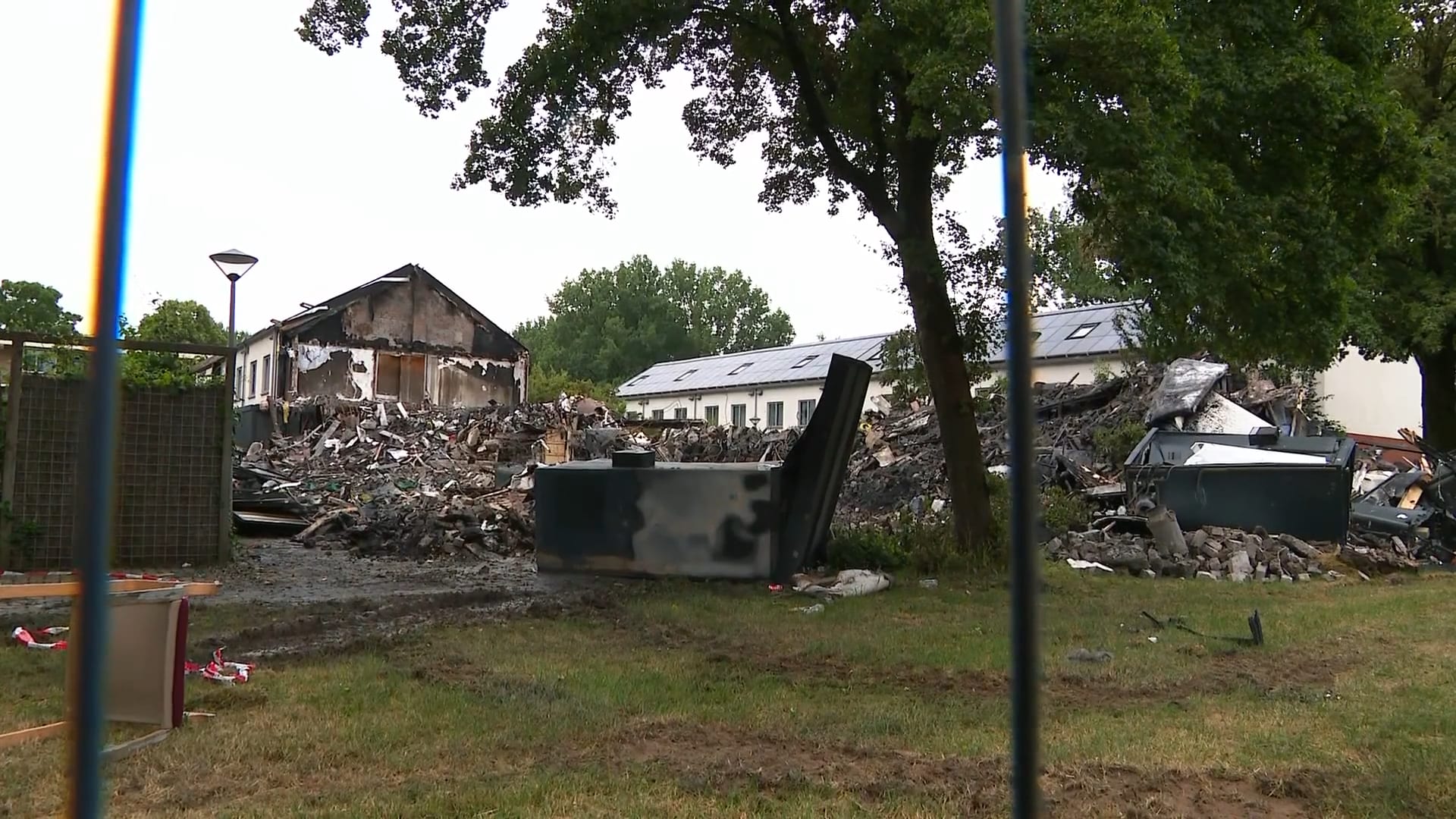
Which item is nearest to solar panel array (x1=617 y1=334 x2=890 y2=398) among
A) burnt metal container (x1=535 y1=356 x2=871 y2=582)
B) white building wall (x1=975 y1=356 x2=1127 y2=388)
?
white building wall (x1=975 y1=356 x2=1127 y2=388)

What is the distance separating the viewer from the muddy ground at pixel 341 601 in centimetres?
738

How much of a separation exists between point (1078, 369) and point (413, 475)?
18.0m

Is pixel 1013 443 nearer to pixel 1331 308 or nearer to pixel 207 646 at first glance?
pixel 207 646

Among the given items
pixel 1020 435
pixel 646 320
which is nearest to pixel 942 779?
pixel 1020 435

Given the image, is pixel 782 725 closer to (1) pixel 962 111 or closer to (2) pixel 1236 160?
(1) pixel 962 111

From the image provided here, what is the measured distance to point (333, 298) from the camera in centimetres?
3544

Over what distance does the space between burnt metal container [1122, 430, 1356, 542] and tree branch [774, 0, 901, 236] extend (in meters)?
6.61

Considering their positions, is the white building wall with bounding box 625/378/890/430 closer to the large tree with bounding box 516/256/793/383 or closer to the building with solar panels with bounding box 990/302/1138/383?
the building with solar panels with bounding box 990/302/1138/383

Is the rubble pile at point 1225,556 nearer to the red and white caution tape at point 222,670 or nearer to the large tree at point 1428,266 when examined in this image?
Result: the large tree at point 1428,266

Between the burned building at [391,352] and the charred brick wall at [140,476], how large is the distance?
2263 cm

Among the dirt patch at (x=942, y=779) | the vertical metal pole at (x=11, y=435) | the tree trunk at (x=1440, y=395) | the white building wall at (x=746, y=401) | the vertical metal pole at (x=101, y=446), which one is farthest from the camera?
the white building wall at (x=746, y=401)

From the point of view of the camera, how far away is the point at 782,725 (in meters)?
5.00

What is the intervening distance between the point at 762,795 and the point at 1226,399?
63.7 ft

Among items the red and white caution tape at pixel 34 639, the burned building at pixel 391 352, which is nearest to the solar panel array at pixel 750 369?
the burned building at pixel 391 352
